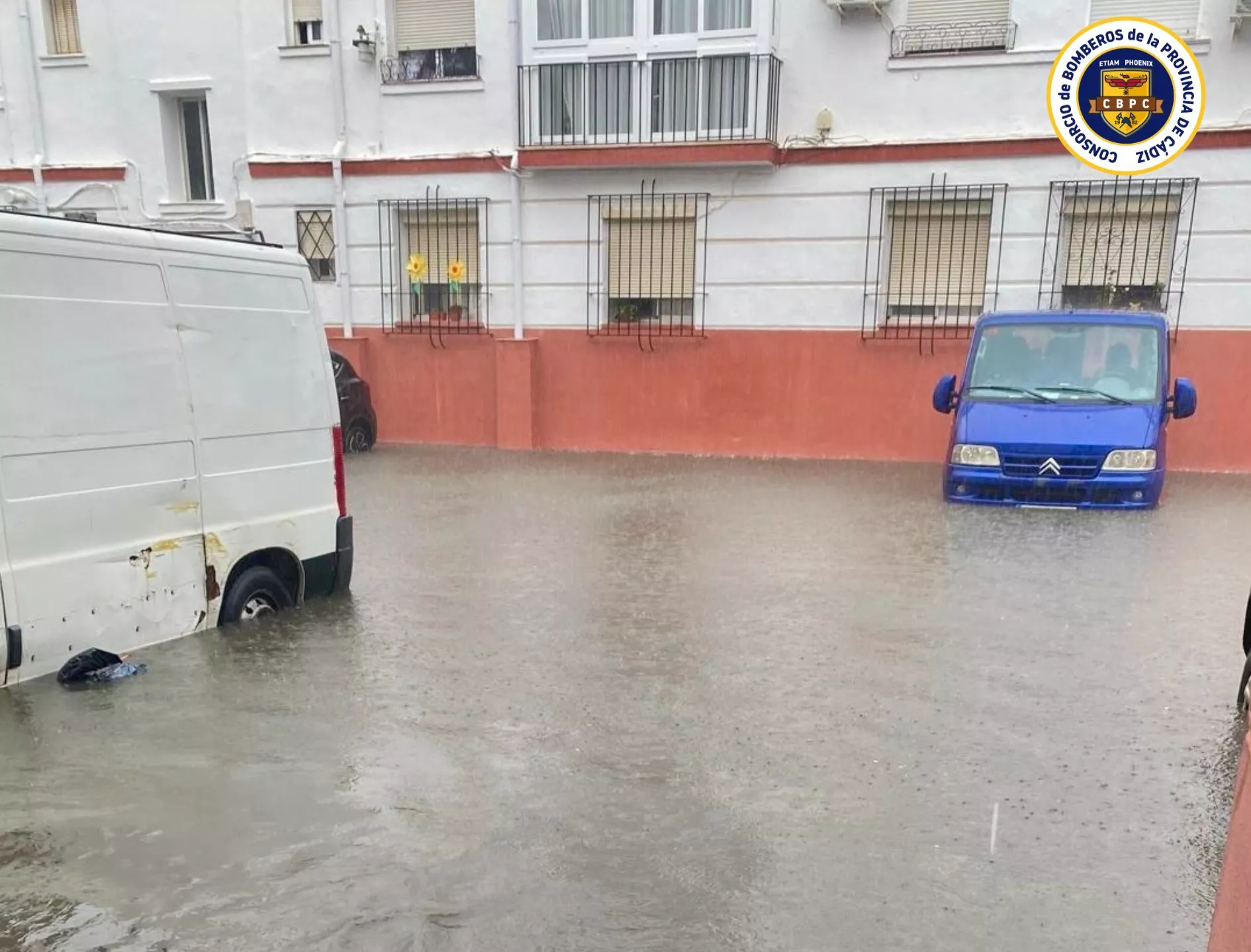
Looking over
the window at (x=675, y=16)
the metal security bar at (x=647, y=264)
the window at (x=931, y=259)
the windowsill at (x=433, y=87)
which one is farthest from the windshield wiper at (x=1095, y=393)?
the windowsill at (x=433, y=87)

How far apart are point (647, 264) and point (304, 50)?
5884mm

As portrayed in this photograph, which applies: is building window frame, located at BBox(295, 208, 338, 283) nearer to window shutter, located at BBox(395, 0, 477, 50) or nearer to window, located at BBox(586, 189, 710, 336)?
window shutter, located at BBox(395, 0, 477, 50)

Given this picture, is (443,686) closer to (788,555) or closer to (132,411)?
Answer: (132,411)

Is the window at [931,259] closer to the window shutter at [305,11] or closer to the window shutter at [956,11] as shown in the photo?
the window shutter at [956,11]

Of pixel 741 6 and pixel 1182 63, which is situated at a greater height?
pixel 741 6

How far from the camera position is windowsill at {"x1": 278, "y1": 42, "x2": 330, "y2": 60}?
46.5 ft

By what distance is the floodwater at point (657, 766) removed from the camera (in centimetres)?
312

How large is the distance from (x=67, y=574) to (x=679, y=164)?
1002 centimetres

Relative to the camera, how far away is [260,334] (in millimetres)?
5547

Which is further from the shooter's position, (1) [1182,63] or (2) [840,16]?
(2) [840,16]

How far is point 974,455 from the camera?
9.28m

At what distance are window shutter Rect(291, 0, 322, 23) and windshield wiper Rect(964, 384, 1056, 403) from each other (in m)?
10.8

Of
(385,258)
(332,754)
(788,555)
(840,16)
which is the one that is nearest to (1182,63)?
(840,16)

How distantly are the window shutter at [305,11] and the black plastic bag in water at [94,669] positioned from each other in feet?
40.0
